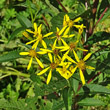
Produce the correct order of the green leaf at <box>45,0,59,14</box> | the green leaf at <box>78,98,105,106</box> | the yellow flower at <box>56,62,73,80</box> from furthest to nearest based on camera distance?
the green leaf at <box>78,98,105,106</box>
the green leaf at <box>45,0,59,14</box>
the yellow flower at <box>56,62,73,80</box>

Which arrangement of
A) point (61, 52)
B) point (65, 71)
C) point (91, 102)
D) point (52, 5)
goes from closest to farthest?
point (65, 71) < point (61, 52) < point (52, 5) < point (91, 102)

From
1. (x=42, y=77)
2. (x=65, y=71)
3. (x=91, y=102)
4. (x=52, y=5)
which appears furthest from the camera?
(x=42, y=77)

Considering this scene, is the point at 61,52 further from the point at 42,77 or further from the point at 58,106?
the point at 42,77

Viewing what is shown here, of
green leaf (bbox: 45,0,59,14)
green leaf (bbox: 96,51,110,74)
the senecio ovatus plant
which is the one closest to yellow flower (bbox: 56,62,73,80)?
the senecio ovatus plant

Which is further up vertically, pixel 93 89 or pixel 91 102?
pixel 93 89

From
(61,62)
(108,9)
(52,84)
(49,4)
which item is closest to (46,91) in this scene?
(52,84)

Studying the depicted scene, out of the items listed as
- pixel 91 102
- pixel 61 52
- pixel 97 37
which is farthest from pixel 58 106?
pixel 97 37

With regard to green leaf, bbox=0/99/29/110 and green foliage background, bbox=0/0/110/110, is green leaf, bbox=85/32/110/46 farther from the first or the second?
green leaf, bbox=0/99/29/110

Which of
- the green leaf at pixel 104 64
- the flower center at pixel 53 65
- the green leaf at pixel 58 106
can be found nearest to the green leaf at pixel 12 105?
the green leaf at pixel 58 106
